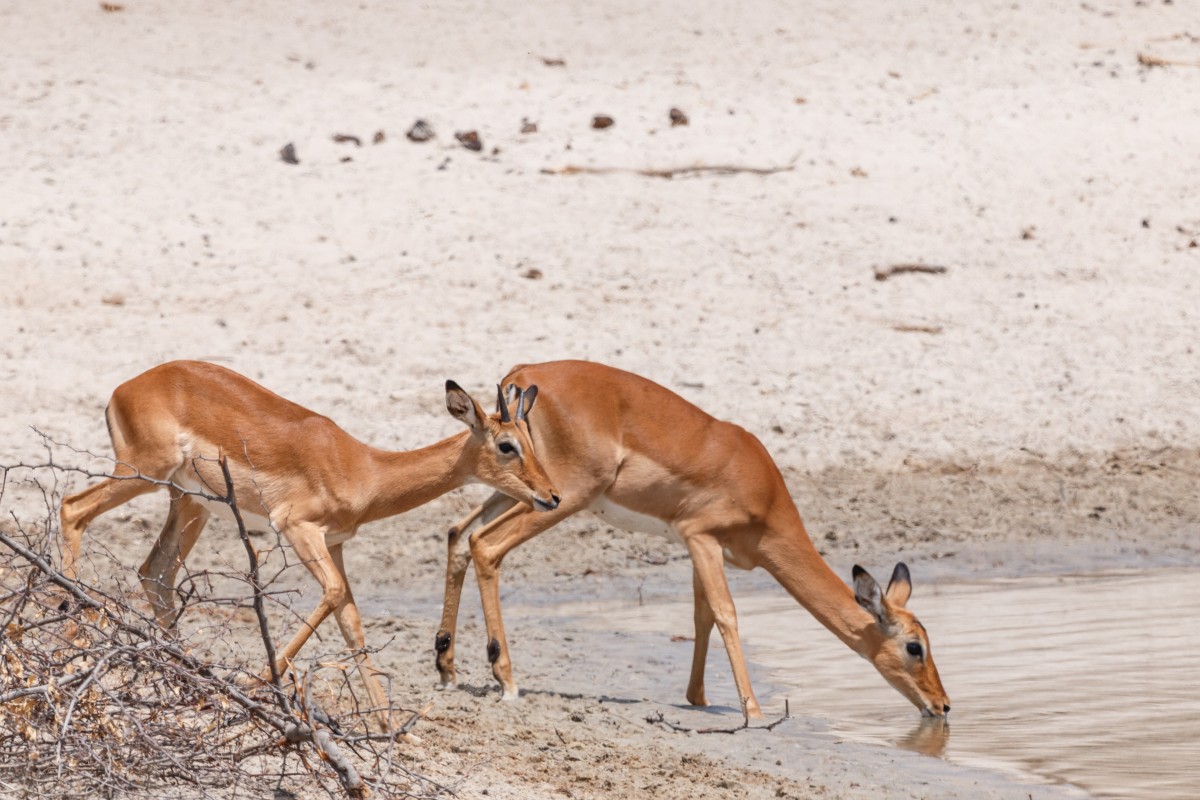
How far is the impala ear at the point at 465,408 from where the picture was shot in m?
7.80

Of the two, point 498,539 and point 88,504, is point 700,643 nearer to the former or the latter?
point 498,539

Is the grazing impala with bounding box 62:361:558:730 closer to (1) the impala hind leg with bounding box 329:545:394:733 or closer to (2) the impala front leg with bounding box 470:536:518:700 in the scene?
(1) the impala hind leg with bounding box 329:545:394:733

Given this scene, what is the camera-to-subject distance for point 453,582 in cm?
863

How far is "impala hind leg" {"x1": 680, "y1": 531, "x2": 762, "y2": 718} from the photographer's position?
8086 mm

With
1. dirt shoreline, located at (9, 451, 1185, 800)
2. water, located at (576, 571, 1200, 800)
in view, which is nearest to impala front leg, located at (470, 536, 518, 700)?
dirt shoreline, located at (9, 451, 1185, 800)

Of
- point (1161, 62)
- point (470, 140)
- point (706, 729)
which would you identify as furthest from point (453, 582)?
point (1161, 62)

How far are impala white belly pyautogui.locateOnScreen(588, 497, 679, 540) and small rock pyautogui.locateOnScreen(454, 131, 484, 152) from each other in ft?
27.6

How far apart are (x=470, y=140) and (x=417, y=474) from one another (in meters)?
9.30

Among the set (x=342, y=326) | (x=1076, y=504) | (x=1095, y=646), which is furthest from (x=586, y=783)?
(x=342, y=326)

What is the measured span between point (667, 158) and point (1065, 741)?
10205mm

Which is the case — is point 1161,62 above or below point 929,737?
above

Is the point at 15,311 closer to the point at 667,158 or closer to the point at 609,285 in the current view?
the point at 609,285

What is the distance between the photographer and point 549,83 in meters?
18.1

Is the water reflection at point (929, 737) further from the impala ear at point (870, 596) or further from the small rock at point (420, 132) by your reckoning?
the small rock at point (420, 132)
